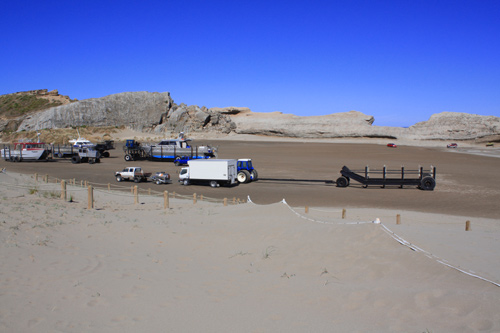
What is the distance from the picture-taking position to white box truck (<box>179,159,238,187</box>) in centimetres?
2617

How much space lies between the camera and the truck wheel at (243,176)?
90.6ft

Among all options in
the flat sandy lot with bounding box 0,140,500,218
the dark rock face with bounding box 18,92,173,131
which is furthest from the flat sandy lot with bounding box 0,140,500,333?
the dark rock face with bounding box 18,92,173,131

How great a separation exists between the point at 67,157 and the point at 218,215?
3942cm

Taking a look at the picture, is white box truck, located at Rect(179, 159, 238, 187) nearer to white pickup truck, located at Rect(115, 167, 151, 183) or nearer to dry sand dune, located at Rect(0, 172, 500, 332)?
white pickup truck, located at Rect(115, 167, 151, 183)

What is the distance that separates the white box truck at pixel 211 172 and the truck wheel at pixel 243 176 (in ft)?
2.17

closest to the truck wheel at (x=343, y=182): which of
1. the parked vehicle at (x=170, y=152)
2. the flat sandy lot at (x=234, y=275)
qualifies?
the flat sandy lot at (x=234, y=275)

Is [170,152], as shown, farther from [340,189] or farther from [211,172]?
[340,189]

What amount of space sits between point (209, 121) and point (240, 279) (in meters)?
75.2

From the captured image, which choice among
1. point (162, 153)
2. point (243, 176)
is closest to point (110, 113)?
point (162, 153)

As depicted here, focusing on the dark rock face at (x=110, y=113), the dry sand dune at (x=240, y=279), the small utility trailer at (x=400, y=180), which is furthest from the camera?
the dark rock face at (x=110, y=113)

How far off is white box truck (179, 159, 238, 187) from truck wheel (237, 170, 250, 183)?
0.66 metres

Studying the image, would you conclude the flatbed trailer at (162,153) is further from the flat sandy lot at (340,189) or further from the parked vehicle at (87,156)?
the parked vehicle at (87,156)

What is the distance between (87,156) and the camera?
41.6 metres

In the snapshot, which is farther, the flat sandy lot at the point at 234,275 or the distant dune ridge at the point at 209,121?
the distant dune ridge at the point at 209,121
